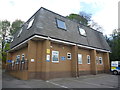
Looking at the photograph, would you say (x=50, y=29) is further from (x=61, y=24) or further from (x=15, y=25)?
(x=15, y=25)

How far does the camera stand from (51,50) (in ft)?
34.5

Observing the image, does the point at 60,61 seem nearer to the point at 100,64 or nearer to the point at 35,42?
the point at 35,42

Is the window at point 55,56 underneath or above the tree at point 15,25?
underneath

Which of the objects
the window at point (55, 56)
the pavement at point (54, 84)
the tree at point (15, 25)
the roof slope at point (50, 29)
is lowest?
the pavement at point (54, 84)

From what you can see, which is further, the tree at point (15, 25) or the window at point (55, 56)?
the tree at point (15, 25)

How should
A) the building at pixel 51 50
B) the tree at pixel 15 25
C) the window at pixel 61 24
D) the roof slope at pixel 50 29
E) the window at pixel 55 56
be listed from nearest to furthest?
the building at pixel 51 50, the roof slope at pixel 50 29, the window at pixel 55 56, the window at pixel 61 24, the tree at pixel 15 25

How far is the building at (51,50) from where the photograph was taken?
9312 millimetres

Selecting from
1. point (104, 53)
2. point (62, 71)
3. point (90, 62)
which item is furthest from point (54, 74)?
point (104, 53)

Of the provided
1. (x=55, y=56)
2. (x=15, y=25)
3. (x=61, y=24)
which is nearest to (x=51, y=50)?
(x=55, y=56)

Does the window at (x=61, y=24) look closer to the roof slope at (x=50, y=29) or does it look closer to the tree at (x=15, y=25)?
the roof slope at (x=50, y=29)

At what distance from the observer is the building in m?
9.31

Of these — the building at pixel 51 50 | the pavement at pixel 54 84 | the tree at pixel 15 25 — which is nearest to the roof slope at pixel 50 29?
the building at pixel 51 50

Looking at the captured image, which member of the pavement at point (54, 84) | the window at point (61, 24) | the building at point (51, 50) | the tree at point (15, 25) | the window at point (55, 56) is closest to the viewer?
the pavement at point (54, 84)

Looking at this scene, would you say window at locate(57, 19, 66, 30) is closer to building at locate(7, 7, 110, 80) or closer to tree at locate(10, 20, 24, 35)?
building at locate(7, 7, 110, 80)
